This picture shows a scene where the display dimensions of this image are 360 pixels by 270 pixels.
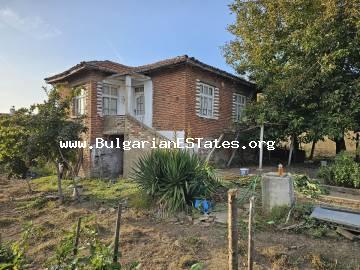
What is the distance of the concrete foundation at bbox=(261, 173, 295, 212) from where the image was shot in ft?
21.0

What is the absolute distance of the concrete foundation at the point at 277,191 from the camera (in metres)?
6.41

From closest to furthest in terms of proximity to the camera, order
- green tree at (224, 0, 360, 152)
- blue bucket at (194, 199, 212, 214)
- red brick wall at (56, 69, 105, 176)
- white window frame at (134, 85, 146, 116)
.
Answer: blue bucket at (194, 199, 212, 214) < green tree at (224, 0, 360, 152) < red brick wall at (56, 69, 105, 176) < white window frame at (134, 85, 146, 116)

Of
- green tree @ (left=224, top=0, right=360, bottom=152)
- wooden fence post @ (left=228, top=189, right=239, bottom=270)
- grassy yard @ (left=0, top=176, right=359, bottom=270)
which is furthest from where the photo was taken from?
green tree @ (left=224, top=0, right=360, bottom=152)

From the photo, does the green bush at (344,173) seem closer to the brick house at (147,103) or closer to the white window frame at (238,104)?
the brick house at (147,103)

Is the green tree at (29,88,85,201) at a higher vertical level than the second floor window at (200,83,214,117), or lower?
lower

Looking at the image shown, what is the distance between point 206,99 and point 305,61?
4.32m

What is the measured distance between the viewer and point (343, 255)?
15.1ft

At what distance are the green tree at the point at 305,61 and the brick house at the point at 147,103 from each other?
189cm

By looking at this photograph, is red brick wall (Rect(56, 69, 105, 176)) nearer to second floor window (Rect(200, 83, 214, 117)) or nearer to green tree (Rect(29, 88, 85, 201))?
green tree (Rect(29, 88, 85, 201))

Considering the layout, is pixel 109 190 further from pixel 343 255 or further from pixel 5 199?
pixel 343 255

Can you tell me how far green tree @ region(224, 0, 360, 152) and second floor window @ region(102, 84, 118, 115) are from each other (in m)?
6.44

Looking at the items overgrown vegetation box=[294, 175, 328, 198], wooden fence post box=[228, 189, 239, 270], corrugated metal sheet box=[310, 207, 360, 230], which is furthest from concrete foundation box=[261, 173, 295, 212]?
wooden fence post box=[228, 189, 239, 270]

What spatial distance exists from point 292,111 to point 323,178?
411 cm

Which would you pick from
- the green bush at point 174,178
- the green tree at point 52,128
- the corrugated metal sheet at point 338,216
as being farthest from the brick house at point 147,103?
the corrugated metal sheet at point 338,216
